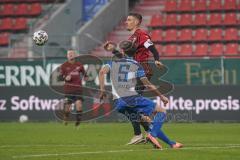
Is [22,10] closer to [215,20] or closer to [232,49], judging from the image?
[215,20]

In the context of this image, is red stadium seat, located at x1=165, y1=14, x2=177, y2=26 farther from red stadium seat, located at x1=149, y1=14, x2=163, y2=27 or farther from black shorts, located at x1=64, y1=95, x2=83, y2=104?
black shorts, located at x1=64, y1=95, x2=83, y2=104

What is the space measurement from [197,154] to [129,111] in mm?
2523

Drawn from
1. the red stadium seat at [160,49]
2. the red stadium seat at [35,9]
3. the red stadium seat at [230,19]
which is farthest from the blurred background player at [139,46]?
the red stadium seat at [35,9]

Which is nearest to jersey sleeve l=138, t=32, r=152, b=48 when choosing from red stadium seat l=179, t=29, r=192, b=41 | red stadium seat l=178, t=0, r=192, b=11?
red stadium seat l=179, t=29, r=192, b=41

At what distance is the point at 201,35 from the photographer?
31.9 meters

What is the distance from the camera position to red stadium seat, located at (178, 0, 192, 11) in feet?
110

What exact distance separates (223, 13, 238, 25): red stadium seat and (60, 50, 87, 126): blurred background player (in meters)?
9.24

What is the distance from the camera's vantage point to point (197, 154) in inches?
514

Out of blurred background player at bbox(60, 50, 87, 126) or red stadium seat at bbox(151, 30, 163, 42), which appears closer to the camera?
blurred background player at bbox(60, 50, 87, 126)

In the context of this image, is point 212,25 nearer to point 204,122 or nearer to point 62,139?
point 204,122

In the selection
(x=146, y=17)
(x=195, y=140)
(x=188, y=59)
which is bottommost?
(x=195, y=140)

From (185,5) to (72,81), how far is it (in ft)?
33.3

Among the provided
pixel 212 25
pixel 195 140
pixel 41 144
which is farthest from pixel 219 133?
pixel 212 25

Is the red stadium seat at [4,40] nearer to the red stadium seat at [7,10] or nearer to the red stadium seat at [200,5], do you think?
the red stadium seat at [7,10]
